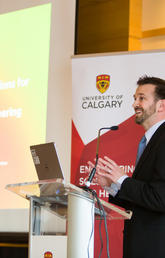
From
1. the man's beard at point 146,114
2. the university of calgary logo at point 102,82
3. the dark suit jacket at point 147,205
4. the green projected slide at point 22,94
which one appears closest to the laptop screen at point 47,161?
the dark suit jacket at point 147,205

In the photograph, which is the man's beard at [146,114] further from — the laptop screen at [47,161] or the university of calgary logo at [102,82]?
the university of calgary logo at [102,82]

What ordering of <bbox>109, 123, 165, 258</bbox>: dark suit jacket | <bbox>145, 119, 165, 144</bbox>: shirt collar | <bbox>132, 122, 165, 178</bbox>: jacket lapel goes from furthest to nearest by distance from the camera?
<bbox>145, 119, 165, 144</bbox>: shirt collar
<bbox>132, 122, 165, 178</bbox>: jacket lapel
<bbox>109, 123, 165, 258</bbox>: dark suit jacket

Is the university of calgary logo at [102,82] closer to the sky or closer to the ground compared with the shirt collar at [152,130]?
closer to the sky

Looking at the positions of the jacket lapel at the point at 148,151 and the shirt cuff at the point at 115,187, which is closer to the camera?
the shirt cuff at the point at 115,187

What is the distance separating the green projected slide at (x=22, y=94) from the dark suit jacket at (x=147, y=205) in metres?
2.27

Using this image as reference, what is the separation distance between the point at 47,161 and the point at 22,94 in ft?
7.83

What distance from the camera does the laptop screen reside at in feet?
8.17

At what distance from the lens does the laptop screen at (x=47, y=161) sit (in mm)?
2490

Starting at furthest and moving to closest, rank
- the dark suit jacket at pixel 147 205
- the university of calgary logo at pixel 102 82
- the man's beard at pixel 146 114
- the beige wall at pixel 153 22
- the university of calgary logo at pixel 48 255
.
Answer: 1. the beige wall at pixel 153 22
2. the university of calgary logo at pixel 102 82
3. the man's beard at pixel 146 114
4. the dark suit jacket at pixel 147 205
5. the university of calgary logo at pixel 48 255

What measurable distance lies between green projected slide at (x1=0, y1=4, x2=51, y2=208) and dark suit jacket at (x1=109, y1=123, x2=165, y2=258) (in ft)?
7.46

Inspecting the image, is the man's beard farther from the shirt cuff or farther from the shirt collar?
the shirt cuff

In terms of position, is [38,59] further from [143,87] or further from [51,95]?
[143,87]

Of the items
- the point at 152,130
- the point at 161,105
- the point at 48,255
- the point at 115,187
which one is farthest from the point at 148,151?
the point at 48,255

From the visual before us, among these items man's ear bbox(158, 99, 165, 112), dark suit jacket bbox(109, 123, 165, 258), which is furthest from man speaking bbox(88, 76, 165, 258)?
man's ear bbox(158, 99, 165, 112)
